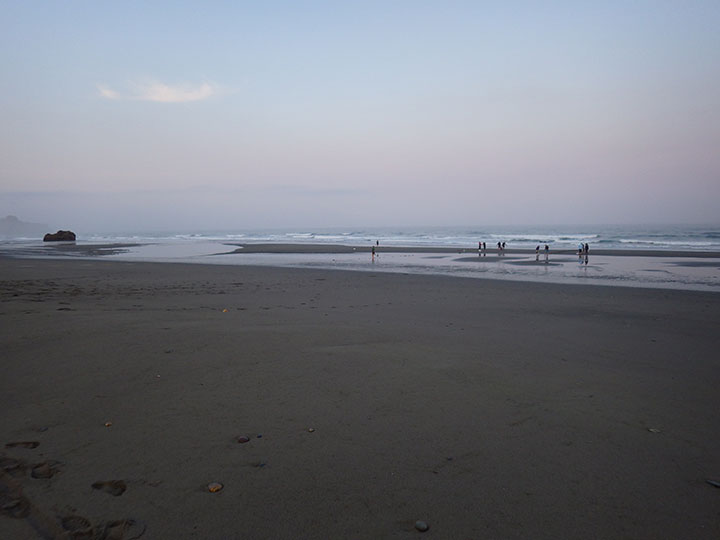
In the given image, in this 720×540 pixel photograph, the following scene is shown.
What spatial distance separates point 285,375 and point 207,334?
2538 mm

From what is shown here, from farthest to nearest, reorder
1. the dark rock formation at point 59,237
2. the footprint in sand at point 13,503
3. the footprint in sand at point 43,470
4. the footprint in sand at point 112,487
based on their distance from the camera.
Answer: the dark rock formation at point 59,237 → the footprint in sand at point 43,470 → the footprint in sand at point 112,487 → the footprint in sand at point 13,503

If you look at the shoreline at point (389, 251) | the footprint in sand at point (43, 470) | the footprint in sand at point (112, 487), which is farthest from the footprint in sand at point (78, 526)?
the shoreline at point (389, 251)

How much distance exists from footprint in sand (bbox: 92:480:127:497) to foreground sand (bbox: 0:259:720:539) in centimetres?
4

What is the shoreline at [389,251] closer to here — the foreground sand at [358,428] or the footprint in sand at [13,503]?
the foreground sand at [358,428]

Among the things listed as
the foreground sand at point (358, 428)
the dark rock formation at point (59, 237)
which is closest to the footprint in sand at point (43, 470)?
the foreground sand at point (358, 428)

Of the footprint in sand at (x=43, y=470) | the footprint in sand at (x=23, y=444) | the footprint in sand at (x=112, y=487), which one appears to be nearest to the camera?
the footprint in sand at (x=112, y=487)

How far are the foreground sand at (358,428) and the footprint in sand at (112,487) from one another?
0.12 feet

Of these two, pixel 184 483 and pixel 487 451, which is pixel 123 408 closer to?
pixel 184 483

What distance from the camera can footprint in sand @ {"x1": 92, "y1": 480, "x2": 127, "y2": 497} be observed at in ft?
9.64

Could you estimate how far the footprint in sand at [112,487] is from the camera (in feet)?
9.64

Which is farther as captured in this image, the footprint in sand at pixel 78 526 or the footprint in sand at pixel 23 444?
the footprint in sand at pixel 23 444

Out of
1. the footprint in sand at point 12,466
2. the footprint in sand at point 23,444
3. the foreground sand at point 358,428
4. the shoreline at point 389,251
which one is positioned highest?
the shoreline at point 389,251

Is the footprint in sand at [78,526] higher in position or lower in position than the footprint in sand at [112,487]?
lower

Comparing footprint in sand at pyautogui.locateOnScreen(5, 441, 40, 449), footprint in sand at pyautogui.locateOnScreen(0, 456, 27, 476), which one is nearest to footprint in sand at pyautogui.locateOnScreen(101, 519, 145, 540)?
footprint in sand at pyautogui.locateOnScreen(0, 456, 27, 476)
